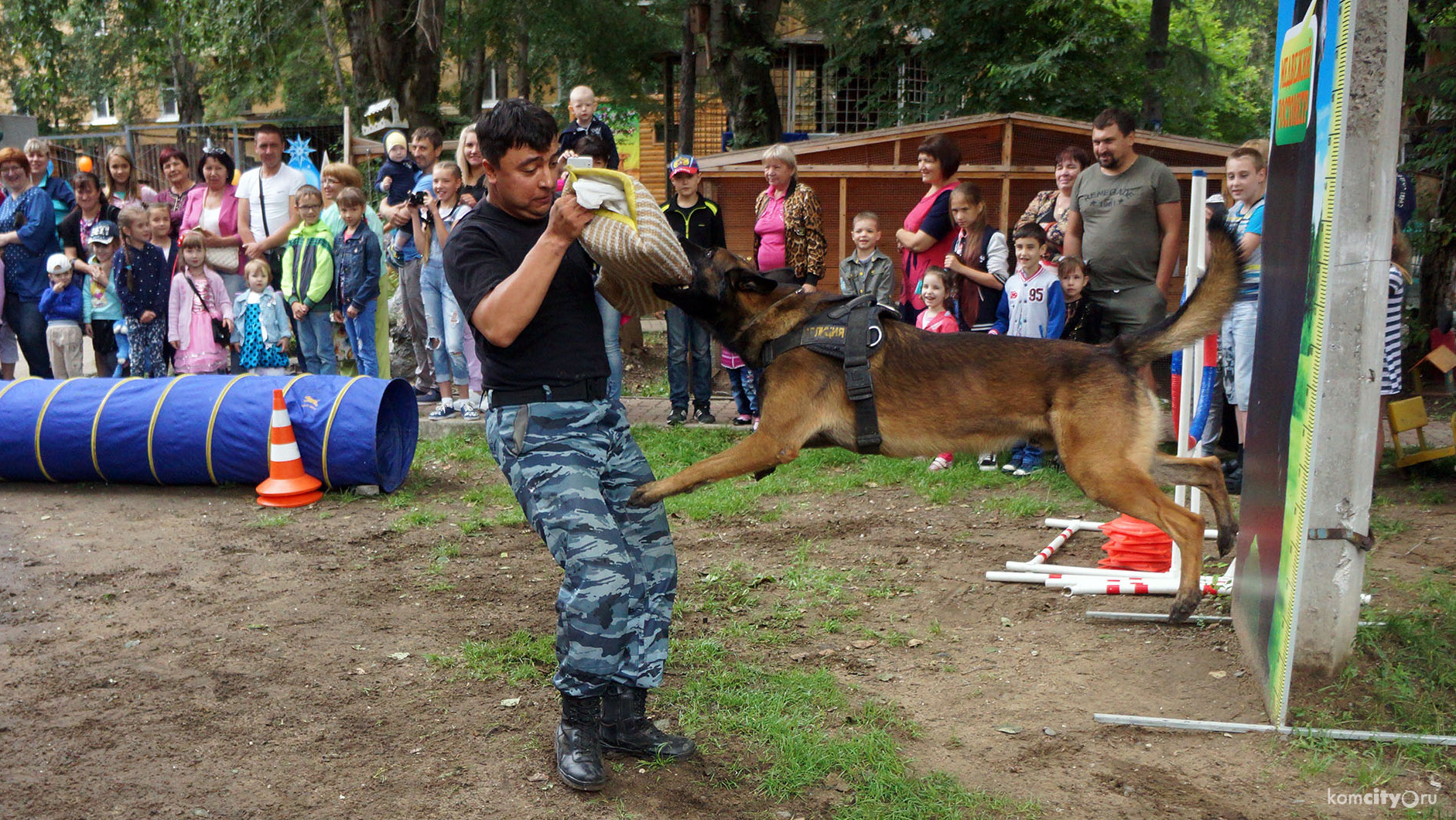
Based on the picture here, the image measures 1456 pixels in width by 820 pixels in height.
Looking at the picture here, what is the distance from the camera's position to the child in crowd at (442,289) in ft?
29.8

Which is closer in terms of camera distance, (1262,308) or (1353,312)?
(1353,312)

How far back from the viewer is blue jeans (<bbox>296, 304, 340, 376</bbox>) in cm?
953

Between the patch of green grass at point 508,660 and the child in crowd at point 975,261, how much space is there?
169 inches

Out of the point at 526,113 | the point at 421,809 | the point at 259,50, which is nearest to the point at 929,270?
the point at 526,113

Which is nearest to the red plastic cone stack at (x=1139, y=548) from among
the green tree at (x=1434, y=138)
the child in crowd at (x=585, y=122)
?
the child in crowd at (x=585, y=122)

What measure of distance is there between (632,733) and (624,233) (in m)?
1.78

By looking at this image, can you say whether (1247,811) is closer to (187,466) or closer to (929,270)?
(929,270)

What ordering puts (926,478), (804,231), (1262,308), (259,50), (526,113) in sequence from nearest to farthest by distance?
(526,113), (1262,308), (926,478), (804,231), (259,50)

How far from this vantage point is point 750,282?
4156 mm

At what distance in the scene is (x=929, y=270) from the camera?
7762 millimetres

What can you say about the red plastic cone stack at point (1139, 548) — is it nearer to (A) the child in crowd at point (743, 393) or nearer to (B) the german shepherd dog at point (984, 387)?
(B) the german shepherd dog at point (984, 387)

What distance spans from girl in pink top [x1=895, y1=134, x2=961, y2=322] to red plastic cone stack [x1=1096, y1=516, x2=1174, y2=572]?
2781 millimetres

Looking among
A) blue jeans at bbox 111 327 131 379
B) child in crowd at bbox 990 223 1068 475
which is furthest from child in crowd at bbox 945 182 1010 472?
blue jeans at bbox 111 327 131 379

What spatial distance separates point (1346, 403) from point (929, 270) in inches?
165
